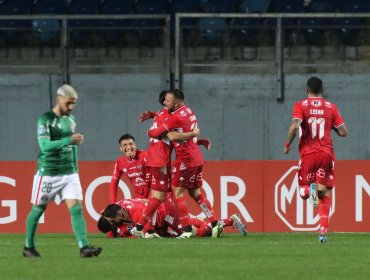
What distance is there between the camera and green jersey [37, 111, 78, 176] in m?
11.3

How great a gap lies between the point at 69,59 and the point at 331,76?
4.90 meters

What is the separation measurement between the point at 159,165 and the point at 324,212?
250 centimetres

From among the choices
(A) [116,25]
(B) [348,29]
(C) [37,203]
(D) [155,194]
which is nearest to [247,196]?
(D) [155,194]

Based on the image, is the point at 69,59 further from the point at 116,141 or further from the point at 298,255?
the point at 298,255

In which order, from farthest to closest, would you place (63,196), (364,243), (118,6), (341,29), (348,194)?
(118,6) < (341,29) < (348,194) < (364,243) < (63,196)

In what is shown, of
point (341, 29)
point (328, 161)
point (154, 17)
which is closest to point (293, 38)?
point (341, 29)

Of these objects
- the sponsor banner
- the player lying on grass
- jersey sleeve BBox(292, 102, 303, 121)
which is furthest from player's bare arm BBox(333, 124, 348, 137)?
the sponsor banner

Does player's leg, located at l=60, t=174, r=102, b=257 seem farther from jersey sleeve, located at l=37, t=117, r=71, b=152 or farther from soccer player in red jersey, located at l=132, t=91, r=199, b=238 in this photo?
soccer player in red jersey, located at l=132, t=91, r=199, b=238

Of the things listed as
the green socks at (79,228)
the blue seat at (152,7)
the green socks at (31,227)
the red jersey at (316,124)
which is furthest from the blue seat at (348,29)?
the green socks at (79,228)

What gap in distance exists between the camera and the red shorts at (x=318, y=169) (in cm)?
1448

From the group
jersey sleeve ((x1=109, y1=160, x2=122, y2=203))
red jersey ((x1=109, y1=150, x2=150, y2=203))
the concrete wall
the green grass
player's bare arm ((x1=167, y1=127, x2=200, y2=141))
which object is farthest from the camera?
the concrete wall

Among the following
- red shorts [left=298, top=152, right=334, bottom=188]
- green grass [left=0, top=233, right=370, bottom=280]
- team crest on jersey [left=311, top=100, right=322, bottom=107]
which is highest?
team crest on jersey [left=311, top=100, right=322, bottom=107]

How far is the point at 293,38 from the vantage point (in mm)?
23250

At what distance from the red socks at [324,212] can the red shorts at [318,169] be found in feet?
0.58
